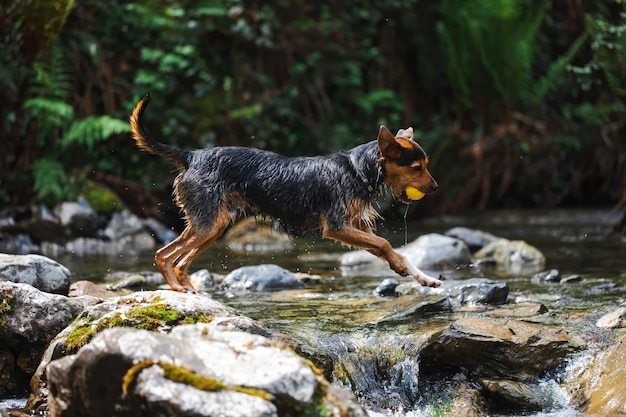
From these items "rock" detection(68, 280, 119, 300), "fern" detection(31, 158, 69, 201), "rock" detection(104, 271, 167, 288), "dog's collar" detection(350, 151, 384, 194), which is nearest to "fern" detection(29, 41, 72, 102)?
"fern" detection(31, 158, 69, 201)

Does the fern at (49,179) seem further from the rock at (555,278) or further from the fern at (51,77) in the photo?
the rock at (555,278)

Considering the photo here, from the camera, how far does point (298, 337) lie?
17.0 ft

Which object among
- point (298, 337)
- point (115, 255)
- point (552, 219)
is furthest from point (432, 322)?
point (552, 219)

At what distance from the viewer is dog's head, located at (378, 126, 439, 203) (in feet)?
20.2

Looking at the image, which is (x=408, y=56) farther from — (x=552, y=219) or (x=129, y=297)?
(x=129, y=297)

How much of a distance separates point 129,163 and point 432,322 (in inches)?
348

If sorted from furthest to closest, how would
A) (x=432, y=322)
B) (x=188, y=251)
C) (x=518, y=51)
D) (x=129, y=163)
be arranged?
1. (x=518, y=51)
2. (x=129, y=163)
3. (x=188, y=251)
4. (x=432, y=322)

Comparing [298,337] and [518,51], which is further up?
[518,51]

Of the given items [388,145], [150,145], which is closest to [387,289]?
[388,145]

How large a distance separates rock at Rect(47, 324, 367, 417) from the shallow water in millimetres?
1433

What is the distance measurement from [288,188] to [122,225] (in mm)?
6403

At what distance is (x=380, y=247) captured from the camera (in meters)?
6.07

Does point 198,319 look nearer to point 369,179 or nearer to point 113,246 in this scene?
point 369,179

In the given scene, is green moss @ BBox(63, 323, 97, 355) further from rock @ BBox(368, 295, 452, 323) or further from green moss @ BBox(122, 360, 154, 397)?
rock @ BBox(368, 295, 452, 323)
